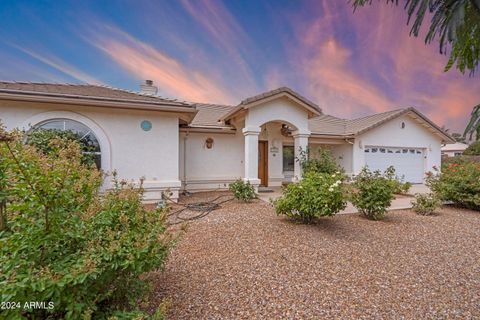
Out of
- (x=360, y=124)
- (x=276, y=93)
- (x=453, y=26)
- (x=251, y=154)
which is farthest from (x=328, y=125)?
(x=453, y=26)

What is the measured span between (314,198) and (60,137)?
817 cm

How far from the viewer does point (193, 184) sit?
12.3 m

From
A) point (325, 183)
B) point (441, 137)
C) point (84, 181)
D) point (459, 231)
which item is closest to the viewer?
point (84, 181)

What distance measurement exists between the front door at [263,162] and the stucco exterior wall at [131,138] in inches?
228

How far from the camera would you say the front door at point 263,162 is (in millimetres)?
13617

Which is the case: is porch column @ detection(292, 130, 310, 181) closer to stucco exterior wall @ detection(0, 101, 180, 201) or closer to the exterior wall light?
the exterior wall light

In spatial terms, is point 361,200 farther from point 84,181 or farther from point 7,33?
point 7,33

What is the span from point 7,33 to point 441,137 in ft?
85.4

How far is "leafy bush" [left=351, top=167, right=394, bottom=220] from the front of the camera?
6.85 m

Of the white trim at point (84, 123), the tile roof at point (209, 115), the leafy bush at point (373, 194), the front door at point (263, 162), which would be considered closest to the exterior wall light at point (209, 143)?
the tile roof at point (209, 115)

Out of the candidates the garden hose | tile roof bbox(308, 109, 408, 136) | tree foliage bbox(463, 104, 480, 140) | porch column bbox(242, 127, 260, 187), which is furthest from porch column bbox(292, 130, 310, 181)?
tree foliage bbox(463, 104, 480, 140)

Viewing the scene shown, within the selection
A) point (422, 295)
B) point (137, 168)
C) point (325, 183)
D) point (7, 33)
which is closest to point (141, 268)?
point (422, 295)

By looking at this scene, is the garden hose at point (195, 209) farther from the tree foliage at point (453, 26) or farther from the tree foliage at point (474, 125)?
the tree foliage at point (453, 26)

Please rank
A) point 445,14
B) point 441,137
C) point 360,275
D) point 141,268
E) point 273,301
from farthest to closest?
point 441,137 < point 360,275 < point 273,301 < point 141,268 < point 445,14
